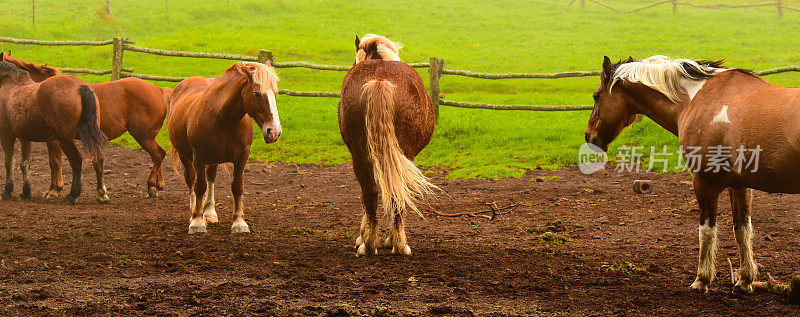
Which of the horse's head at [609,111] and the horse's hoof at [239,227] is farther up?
the horse's head at [609,111]

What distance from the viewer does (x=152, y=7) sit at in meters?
32.2

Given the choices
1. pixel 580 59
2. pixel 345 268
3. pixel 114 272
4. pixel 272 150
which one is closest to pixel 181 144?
pixel 114 272

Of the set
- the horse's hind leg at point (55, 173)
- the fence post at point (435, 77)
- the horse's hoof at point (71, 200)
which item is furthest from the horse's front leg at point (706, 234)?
the fence post at point (435, 77)

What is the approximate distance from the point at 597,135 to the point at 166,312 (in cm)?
350

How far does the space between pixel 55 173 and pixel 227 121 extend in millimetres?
3708

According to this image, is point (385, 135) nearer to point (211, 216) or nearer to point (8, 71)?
point (211, 216)

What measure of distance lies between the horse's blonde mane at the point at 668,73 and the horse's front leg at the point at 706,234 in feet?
2.29

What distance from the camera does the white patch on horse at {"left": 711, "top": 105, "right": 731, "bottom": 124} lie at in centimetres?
457

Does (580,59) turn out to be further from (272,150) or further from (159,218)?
(159,218)

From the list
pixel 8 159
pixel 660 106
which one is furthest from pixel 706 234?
pixel 8 159

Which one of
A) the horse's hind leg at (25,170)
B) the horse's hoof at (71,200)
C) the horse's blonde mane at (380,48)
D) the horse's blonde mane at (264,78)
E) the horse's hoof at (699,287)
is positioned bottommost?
the horse's hoof at (71,200)

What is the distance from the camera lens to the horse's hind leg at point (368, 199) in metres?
5.37

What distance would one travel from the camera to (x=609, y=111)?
5.44 m
